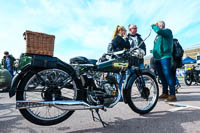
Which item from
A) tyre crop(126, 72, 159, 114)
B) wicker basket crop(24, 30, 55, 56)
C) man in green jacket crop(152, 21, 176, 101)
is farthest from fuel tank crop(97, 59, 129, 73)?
man in green jacket crop(152, 21, 176, 101)

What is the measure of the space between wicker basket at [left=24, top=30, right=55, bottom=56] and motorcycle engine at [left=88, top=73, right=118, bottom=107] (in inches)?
31.3

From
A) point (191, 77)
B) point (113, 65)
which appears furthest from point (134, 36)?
point (191, 77)

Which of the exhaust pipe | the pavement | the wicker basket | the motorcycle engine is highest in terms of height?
the wicker basket

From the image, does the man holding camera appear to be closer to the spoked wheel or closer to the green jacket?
the green jacket

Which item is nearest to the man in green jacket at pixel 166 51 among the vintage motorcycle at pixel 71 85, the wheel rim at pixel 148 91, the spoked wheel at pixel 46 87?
the wheel rim at pixel 148 91

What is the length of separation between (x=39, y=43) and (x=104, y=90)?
1.14 meters

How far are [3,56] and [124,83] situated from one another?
21.4 ft

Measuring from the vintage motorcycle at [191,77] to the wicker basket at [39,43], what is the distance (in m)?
8.03

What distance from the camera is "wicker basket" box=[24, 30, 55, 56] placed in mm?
1660

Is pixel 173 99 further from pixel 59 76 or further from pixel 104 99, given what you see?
pixel 59 76

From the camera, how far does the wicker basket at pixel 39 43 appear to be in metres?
1.66

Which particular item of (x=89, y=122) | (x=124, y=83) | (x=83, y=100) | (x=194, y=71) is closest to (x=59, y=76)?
(x=83, y=100)

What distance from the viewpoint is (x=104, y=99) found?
2.15m

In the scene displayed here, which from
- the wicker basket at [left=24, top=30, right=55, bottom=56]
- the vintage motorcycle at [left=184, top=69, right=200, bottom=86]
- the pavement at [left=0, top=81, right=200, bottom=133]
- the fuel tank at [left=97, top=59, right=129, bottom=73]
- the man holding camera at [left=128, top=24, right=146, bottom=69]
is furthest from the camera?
the vintage motorcycle at [left=184, top=69, right=200, bottom=86]
